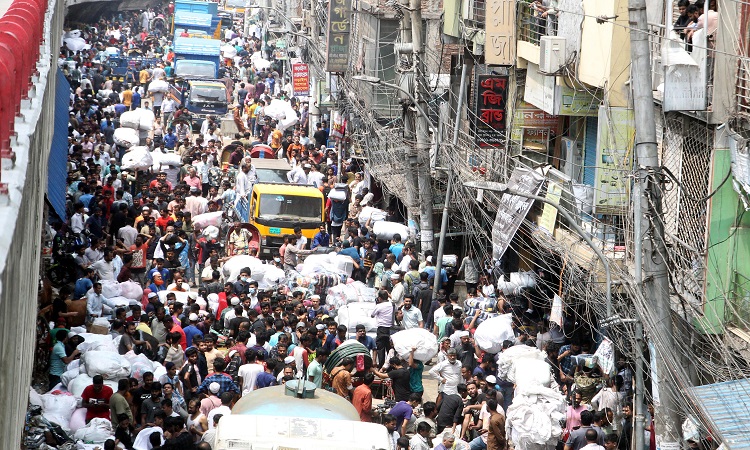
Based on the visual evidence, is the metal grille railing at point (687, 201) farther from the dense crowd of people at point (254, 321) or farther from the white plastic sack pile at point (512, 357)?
the white plastic sack pile at point (512, 357)

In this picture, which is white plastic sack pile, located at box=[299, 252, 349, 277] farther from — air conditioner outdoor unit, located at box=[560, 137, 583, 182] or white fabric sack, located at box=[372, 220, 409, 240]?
air conditioner outdoor unit, located at box=[560, 137, 583, 182]

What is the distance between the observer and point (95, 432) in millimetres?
13953

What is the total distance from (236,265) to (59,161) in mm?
3544

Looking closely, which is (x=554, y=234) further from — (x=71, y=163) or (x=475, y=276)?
(x=71, y=163)

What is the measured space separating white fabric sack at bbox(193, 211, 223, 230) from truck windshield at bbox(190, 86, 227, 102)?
A: 18815 millimetres

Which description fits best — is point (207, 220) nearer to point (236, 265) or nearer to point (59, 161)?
point (236, 265)

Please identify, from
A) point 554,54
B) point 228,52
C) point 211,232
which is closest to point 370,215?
point 211,232

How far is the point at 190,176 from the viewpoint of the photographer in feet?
101

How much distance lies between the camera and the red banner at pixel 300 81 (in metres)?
44.0

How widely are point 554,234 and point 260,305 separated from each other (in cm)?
488

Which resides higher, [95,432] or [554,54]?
[554,54]

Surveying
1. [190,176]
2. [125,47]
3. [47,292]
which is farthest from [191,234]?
[125,47]

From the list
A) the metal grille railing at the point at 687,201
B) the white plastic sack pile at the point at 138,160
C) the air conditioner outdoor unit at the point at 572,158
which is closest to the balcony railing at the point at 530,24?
the air conditioner outdoor unit at the point at 572,158

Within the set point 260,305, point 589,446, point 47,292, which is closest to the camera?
point 589,446
